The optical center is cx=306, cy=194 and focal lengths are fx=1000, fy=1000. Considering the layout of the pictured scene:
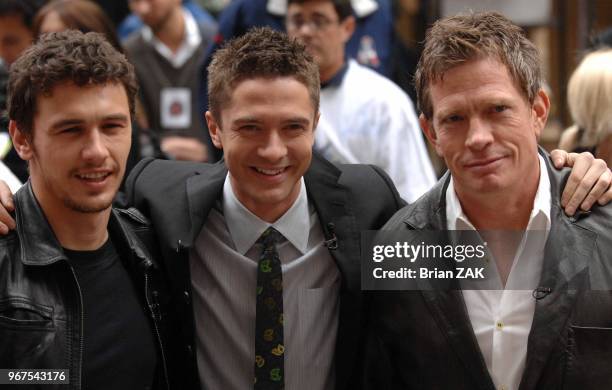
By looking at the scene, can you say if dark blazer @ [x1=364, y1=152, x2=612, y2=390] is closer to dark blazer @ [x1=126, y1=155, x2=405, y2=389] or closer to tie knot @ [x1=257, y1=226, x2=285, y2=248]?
dark blazer @ [x1=126, y1=155, x2=405, y2=389]

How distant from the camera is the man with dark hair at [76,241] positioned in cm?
318

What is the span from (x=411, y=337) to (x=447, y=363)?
0.15 metres

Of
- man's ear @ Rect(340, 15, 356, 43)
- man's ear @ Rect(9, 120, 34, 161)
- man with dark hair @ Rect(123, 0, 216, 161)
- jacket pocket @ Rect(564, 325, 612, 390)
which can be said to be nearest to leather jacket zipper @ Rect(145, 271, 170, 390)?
man's ear @ Rect(9, 120, 34, 161)

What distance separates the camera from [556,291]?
3.28 meters

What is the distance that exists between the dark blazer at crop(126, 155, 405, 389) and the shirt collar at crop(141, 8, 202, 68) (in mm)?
2643

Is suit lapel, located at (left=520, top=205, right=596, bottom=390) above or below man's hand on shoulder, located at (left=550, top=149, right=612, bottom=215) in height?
below

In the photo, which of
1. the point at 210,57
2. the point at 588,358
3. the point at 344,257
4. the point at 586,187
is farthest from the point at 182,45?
the point at 588,358

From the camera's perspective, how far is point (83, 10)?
566 cm

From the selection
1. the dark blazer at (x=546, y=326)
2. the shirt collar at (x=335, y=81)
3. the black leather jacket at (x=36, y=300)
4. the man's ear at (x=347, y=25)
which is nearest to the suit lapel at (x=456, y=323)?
the dark blazer at (x=546, y=326)

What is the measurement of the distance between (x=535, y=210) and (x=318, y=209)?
0.82m

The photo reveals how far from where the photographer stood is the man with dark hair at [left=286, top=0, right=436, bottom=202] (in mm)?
5301

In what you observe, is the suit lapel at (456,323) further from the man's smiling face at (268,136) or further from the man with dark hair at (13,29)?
the man with dark hair at (13,29)

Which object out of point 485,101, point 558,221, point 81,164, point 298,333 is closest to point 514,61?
point 485,101

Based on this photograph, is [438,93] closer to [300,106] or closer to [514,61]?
[514,61]
